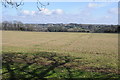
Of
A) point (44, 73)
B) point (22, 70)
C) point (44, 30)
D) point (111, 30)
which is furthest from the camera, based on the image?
point (44, 30)

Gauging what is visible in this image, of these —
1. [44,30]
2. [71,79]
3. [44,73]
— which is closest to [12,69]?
[44,73]

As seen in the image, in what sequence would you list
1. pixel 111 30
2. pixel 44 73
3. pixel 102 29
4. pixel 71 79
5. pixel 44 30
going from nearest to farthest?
1. pixel 71 79
2. pixel 44 73
3. pixel 111 30
4. pixel 102 29
5. pixel 44 30

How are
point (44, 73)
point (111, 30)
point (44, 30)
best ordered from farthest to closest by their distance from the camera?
point (44, 30)
point (111, 30)
point (44, 73)

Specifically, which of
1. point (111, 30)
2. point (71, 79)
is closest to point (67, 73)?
point (71, 79)

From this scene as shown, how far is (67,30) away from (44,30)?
14284 mm

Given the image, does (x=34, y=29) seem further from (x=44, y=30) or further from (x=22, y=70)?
(x=22, y=70)

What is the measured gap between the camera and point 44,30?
106 m

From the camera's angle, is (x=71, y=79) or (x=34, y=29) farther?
(x=34, y=29)

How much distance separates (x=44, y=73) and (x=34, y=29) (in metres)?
105

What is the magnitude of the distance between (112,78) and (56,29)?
103 meters

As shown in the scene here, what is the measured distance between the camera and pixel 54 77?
5.74 metres

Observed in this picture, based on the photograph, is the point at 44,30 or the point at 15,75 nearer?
the point at 15,75

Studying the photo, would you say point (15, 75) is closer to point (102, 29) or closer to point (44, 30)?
point (102, 29)

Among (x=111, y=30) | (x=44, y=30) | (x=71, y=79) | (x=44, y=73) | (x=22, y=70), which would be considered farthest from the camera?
(x=44, y=30)
